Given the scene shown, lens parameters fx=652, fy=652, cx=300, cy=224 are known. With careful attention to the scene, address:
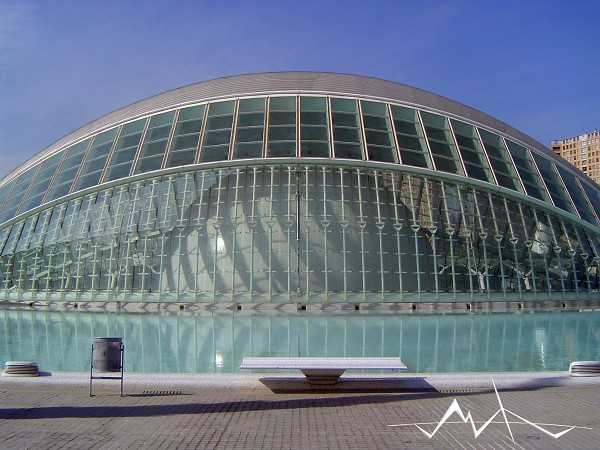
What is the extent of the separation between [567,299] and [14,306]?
21893 mm

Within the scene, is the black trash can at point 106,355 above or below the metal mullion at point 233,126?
below

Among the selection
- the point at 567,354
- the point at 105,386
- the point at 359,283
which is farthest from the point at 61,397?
the point at 359,283

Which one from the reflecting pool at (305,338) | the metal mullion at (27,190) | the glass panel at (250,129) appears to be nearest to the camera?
the reflecting pool at (305,338)

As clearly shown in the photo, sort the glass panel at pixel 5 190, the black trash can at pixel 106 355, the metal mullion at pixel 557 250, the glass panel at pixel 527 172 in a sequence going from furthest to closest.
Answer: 1. the glass panel at pixel 5 190
2. the glass panel at pixel 527 172
3. the metal mullion at pixel 557 250
4. the black trash can at pixel 106 355

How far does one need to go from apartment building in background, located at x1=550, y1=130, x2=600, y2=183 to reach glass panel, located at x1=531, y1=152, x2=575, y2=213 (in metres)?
121

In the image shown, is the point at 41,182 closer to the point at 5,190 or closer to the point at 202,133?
the point at 5,190

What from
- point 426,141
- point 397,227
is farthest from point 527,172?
point 397,227

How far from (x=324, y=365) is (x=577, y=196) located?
22888mm

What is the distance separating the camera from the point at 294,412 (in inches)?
319

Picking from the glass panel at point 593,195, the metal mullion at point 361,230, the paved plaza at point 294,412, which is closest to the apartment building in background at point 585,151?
the glass panel at point 593,195

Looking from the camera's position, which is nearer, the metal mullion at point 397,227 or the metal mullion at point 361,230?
the metal mullion at point 361,230

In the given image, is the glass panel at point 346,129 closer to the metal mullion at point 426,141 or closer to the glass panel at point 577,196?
the metal mullion at point 426,141

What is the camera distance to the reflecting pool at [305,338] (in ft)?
39.7

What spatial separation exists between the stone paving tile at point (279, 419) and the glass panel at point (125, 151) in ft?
58.5
